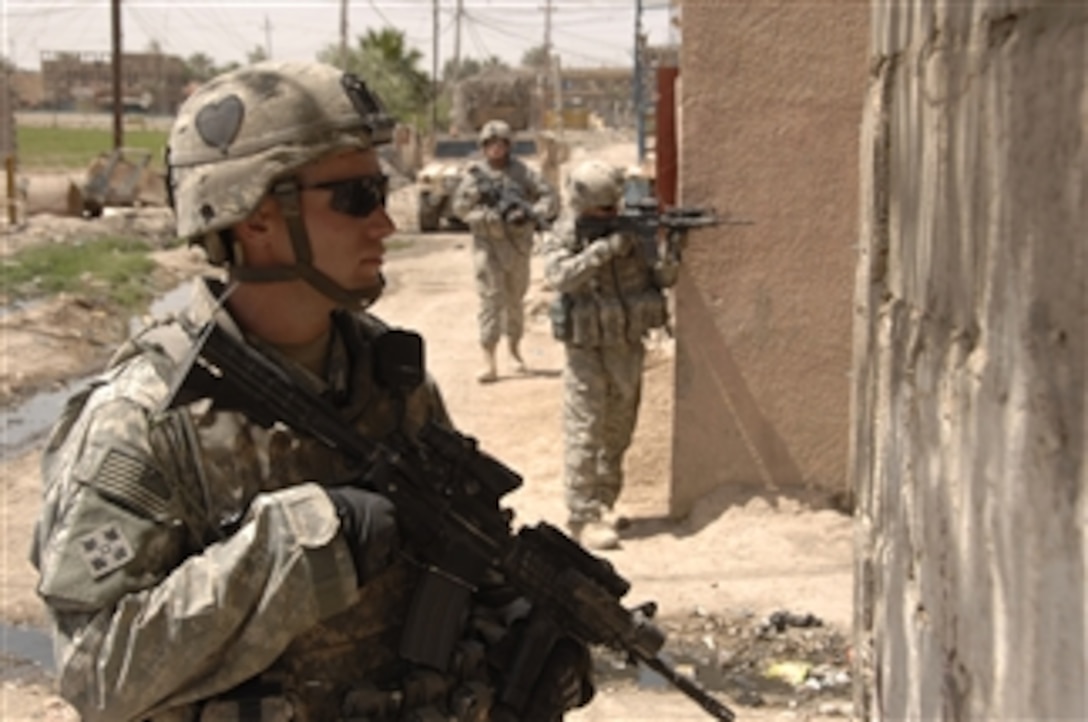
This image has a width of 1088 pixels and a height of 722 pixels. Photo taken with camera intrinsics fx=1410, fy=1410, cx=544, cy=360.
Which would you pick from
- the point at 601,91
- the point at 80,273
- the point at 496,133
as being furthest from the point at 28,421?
the point at 601,91

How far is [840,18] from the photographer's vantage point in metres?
5.93

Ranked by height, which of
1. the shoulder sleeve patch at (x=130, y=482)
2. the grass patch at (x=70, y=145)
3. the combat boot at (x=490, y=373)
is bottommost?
the combat boot at (x=490, y=373)

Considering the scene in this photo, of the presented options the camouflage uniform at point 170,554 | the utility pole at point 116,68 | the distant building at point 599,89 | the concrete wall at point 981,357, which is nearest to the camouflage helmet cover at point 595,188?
the camouflage uniform at point 170,554

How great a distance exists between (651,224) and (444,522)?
3.83m

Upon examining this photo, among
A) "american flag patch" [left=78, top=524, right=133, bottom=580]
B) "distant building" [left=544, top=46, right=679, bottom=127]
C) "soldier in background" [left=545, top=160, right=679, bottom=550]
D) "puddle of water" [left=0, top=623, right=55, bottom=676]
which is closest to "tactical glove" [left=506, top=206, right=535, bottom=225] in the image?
"soldier in background" [left=545, top=160, right=679, bottom=550]

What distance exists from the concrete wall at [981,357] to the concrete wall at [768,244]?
4149 mm

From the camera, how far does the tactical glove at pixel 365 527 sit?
2033mm

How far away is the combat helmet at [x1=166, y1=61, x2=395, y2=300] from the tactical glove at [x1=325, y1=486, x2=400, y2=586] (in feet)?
1.27

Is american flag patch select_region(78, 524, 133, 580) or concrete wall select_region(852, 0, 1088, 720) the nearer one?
concrete wall select_region(852, 0, 1088, 720)

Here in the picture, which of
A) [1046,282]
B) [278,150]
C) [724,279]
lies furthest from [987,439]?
[724,279]

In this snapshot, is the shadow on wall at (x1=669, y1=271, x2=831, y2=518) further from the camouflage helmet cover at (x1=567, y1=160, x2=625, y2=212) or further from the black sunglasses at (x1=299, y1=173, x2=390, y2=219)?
the black sunglasses at (x1=299, y1=173, x2=390, y2=219)

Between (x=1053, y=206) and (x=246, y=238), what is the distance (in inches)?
60.2

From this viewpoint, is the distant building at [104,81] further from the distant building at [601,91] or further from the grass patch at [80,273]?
the grass patch at [80,273]

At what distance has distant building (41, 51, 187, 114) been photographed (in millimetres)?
76938
